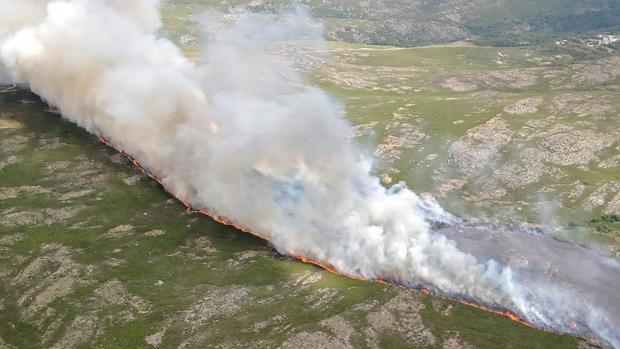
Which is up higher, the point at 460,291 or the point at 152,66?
the point at 152,66

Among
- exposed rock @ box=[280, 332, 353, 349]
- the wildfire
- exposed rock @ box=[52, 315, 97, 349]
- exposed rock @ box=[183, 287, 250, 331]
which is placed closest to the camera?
exposed rock @ box=[280, 332, 353, 349]

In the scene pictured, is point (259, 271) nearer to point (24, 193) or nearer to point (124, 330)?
point (124, 330)

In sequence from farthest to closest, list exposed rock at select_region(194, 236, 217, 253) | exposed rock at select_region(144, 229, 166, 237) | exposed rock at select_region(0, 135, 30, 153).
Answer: exposed rock at select_region(0, 135, 30, 153) → exposed rock at select_region(144, 229, 166, 237) → exposed rock at select_region(194, 236, 217, 253)

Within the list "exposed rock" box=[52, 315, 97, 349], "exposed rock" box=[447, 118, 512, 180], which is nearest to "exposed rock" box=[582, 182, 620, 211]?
"exposed rock" box=[447, 118, 512, 180]

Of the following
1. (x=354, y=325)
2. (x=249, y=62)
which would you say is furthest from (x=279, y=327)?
(x=249, y=62)

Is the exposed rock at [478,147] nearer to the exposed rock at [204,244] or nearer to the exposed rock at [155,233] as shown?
the exposed rock at [204,244]

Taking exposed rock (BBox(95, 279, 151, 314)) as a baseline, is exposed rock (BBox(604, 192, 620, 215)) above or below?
below

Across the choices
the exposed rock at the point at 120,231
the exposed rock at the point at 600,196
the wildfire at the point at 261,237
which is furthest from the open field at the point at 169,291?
the exposed rock at the point at 600,196

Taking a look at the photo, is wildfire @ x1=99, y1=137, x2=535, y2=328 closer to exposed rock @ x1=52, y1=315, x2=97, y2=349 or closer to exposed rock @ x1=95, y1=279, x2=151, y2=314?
exposed rock @ x1=95, y1=279, x2=151, y2=314

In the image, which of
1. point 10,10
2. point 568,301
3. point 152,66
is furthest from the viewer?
point 10,10
